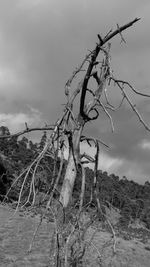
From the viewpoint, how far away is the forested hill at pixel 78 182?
12.5 feet

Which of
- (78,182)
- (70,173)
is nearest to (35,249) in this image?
(78,182)

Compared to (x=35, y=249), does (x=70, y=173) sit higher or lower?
A: lower

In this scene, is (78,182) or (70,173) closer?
(70,173)

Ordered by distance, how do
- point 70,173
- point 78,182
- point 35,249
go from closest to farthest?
point 70,173, point 78,182, point 35,249

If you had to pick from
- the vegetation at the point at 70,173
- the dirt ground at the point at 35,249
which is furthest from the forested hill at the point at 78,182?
the dirt ground at the point at 35,249

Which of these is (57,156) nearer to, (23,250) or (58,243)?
(58,243)

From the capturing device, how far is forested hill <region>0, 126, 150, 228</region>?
3806 mm

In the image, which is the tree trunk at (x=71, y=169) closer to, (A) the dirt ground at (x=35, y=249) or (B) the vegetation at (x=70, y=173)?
(B) the vegetation at (x=70, y=173)

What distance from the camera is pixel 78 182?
4977 mm

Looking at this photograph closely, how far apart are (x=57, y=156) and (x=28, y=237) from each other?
15.3m

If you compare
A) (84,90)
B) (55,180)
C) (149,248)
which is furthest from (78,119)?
(149,248)

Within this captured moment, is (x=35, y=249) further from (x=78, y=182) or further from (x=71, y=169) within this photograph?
(x=71, y=169)

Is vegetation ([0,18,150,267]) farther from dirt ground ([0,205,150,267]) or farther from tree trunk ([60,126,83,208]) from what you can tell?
dirt ground ([0,205,150,267])

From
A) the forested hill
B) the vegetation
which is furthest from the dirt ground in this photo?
the vegetation
